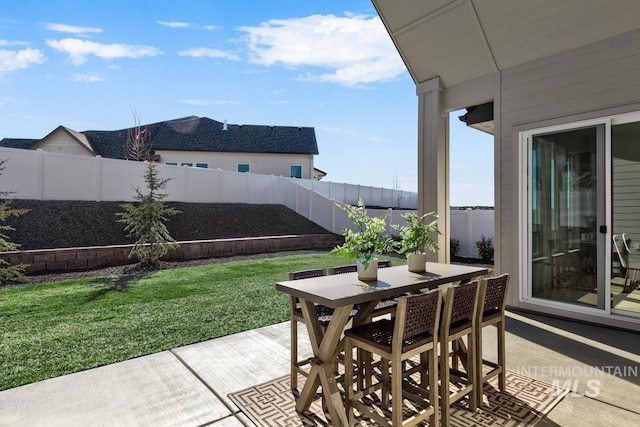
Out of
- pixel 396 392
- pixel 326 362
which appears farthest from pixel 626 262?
pixel 326 362

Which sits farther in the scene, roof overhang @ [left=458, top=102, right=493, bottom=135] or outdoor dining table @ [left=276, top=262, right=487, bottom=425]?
roof overhang @ [left=458, top=102, right=493, bottom=135]

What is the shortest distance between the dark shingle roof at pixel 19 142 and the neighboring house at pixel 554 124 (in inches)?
913

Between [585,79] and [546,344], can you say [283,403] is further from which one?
[585,79]

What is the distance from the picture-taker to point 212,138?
790 inches

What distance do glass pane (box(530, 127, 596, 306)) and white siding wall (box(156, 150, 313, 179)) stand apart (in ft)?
54.6

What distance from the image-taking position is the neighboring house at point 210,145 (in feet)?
62.9

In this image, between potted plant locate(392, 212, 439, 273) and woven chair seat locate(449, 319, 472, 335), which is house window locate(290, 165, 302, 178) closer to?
potted plant locate(392, 212, 439, 273)

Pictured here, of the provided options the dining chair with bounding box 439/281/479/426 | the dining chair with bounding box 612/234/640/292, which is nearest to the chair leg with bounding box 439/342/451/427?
the dining chair with bounding box 439/281/479/426

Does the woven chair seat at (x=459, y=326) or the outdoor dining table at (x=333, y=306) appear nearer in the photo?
the outdoor dining table at (x=333, y=306)

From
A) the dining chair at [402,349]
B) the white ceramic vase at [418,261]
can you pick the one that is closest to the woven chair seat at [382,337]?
the dining chair at [402,349]

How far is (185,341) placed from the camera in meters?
3.30

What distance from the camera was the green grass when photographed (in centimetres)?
293

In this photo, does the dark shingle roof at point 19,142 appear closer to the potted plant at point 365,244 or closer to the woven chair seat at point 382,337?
the potted plant at point 365,244

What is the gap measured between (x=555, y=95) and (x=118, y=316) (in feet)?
19.7
